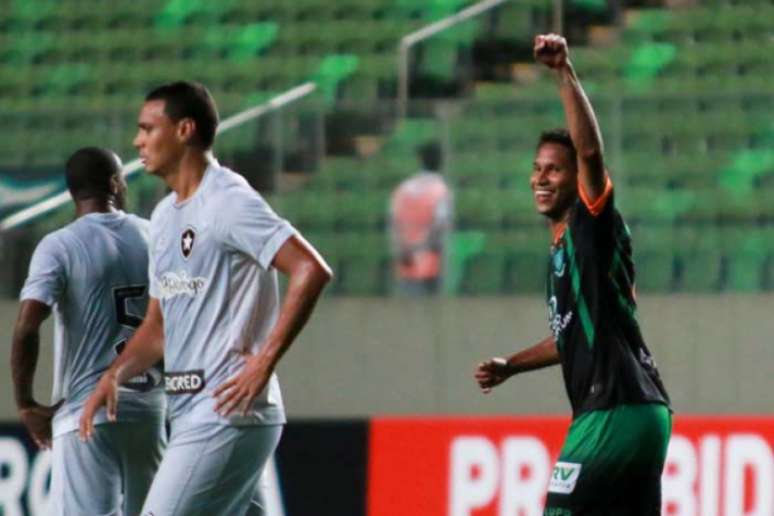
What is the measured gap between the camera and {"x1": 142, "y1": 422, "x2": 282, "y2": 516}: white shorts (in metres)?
5.46

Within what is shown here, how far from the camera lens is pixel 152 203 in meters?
11.3

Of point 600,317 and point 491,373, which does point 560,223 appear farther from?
point 491,373

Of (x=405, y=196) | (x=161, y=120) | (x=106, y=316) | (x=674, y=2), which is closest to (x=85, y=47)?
(x=674, y=2)

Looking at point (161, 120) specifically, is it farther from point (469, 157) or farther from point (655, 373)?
point (469, 157)

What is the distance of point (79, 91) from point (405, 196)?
5548 millimetres

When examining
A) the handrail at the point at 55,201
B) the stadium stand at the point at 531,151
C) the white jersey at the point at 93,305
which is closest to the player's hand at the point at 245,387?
the white jersey at the point at 93,305

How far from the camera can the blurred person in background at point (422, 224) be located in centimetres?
1109

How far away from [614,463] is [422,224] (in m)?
5.54

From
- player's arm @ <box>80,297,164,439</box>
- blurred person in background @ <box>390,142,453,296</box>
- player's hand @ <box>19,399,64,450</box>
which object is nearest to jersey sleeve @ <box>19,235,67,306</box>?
player's hand @ <box>19,399,64,450</box>

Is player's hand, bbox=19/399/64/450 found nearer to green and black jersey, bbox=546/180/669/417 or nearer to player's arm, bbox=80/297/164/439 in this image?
player's arm, bbox=80/297/164/439

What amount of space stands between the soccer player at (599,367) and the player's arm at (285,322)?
720 millimetres

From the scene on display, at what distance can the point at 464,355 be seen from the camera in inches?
455

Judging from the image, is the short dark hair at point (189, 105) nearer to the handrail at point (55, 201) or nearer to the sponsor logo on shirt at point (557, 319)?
the sponsor logo on shirt at point (557, 319)

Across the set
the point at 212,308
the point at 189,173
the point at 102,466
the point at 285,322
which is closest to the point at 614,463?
the point at 285,322
